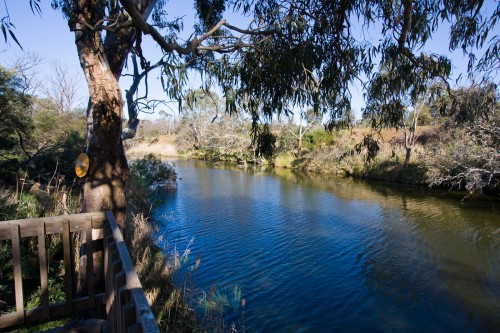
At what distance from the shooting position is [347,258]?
23.8ft

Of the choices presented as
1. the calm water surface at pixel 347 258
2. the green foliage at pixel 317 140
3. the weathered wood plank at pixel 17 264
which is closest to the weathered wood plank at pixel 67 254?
the weathered wood plank at pixel 17 264

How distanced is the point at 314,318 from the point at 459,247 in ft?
17.0

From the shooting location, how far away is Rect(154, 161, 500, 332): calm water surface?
16.5 ft

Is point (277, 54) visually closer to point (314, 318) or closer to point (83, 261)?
point (83, 261)

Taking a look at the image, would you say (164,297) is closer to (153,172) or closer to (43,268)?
(43,268)

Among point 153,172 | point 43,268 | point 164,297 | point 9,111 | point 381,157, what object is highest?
point 9,111

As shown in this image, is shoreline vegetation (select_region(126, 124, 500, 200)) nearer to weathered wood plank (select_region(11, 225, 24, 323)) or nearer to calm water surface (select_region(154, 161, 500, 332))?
calm water surface (select_region(154, 161, 500, 332))

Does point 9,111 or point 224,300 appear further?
point 9,111

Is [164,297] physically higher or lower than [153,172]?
lower

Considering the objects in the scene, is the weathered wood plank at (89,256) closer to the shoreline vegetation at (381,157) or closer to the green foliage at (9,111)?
the green foliage at (9,111)

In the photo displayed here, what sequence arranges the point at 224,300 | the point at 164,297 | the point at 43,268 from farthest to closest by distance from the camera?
the point at 224,300
the point at 164,297
the point at 43,268

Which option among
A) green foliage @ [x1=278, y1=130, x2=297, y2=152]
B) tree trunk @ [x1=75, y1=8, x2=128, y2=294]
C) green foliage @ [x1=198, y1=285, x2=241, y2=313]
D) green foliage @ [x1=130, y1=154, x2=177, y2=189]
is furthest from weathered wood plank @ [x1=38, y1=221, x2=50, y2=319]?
green foliage @ [x1=278, y1=130, x2=297, y2=152]

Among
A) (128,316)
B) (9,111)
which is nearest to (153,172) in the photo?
(9,111)

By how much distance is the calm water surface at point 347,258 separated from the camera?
5020mm
